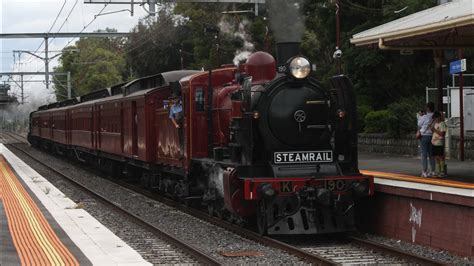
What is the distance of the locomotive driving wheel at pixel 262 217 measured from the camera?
10.4 metres

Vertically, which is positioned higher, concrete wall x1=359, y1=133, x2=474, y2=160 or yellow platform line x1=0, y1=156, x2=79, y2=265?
concrete wall x1=359, y1=133, x2=474, y2=160

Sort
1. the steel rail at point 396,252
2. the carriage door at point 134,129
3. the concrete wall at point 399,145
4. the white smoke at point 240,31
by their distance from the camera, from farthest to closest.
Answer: the white smoke at point 240,31, the concrete wall at point 399,145, the carriage door at point 134,129, the steel rail at point 396,252

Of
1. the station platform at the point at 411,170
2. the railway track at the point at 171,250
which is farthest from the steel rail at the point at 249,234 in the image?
the station platform at the point at 411,170

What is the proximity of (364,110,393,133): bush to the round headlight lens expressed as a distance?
15841 mm

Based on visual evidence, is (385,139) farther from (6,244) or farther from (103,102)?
(6,244)

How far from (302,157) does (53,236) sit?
4215 millimetres

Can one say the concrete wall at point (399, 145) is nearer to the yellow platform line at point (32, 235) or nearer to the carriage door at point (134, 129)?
the carriage door at point (134, 129)

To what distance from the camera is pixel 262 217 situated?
10.6m

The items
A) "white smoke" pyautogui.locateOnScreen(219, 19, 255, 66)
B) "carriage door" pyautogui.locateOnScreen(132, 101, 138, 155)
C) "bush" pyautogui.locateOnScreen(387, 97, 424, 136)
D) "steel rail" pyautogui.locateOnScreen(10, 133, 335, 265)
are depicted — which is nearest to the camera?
"steel rail" pyautogui.locateOnScreen(10, 133, 335, 265)

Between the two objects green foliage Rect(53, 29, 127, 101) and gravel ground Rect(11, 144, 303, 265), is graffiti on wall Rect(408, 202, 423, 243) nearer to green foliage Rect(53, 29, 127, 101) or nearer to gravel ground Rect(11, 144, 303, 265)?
gravel ground Rect(11, 144, 303, 265)

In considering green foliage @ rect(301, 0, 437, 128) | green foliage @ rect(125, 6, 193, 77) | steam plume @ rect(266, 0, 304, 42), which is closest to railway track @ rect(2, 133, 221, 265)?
steam plume @ rect(266, 0, 304, 42)

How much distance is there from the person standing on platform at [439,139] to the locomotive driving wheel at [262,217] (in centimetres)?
440

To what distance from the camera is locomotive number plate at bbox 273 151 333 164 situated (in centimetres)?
1068

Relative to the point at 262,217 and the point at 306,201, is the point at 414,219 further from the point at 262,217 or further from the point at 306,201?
the point at 262,217
